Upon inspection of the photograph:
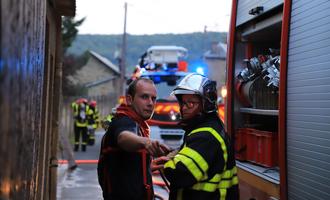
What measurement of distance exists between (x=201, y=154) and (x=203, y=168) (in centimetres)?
8

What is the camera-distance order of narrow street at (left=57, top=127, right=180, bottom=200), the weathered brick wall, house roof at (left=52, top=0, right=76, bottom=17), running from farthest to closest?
narrow street at (left=57, top=127, right=180, bottom=200), house roof at (left=52, top=0, right=76, bottom=17), the weathered brick wall

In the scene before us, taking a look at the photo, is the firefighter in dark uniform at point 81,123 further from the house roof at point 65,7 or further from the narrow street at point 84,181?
the house roof at point 65,7

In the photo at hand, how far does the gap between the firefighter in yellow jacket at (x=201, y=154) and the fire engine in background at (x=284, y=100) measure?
0.53 m

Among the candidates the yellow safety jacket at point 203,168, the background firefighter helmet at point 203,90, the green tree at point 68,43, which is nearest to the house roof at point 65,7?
the background firefighter helmet at point 203,90

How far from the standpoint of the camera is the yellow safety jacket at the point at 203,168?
8.44 feet

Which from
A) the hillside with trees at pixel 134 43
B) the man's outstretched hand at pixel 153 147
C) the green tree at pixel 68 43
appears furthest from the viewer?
the hillside with trees at pixel 134 43

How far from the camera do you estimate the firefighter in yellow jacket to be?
8.46 ft

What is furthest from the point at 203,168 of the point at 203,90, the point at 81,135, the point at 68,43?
the point at 68,43

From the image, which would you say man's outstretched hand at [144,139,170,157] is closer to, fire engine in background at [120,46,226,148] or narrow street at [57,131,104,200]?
narrow street at [57,131,104,200]

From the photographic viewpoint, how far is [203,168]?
102 inches

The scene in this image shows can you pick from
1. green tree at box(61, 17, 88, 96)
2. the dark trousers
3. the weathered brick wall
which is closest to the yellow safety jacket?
the weathered brick wall

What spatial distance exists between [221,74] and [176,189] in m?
46.0

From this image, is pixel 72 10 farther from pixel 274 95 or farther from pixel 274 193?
pixel 274 193

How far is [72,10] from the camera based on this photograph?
545 cm
